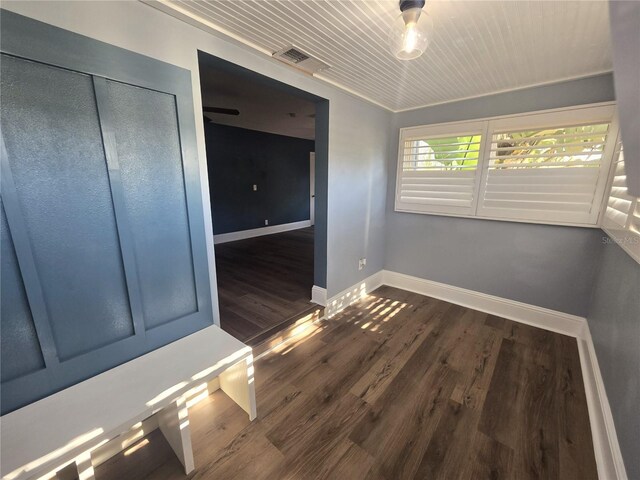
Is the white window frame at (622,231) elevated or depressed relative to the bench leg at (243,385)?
elevated

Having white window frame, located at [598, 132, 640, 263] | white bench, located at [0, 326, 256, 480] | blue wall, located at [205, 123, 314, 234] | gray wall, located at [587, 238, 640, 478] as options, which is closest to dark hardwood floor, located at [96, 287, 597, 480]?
white bench, located at [0, 326, 256, 480]

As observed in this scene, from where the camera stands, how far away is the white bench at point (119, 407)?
948mm

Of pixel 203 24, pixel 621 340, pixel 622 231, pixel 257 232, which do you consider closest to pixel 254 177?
pixel 257 232

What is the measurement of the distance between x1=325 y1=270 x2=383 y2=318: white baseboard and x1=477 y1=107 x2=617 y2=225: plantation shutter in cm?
144

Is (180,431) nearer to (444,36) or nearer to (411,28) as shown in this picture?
(411,28)

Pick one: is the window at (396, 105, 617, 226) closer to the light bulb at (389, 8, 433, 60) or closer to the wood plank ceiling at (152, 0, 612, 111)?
the wood plank ceiling at (152, 0, 612, 111)

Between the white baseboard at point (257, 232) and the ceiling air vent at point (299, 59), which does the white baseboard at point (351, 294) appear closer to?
the ceiling air vent at point (299, 59)

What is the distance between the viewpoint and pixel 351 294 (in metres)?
2.96

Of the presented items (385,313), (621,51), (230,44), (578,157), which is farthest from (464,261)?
(230,44)

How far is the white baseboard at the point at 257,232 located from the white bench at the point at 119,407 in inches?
152

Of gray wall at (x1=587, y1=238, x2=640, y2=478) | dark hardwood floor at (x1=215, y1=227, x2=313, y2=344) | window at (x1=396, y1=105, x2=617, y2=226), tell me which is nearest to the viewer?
gray wall at (x1=587, y1=238, x2=640, y2=478)

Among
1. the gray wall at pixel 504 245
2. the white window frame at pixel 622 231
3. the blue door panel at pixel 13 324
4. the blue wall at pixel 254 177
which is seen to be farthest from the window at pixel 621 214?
the blue wall at pixel 254 177

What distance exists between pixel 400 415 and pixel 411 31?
2.07m

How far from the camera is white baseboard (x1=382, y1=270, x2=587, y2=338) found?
2.38 metres
